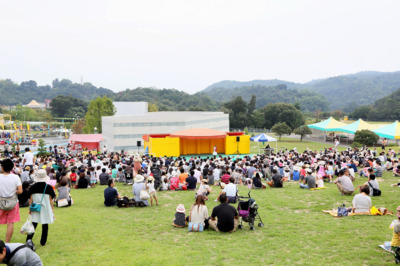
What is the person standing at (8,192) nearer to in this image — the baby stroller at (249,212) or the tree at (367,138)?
the baby stroller at (249,212)

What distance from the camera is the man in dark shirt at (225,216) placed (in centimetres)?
808

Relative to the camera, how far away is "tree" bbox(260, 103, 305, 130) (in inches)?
2667

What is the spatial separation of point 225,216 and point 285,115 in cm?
6308

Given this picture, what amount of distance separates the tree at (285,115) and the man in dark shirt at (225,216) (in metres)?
62.5

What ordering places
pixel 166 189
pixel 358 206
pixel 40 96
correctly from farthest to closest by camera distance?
pixel 40 96 → pixel 166 189 → pixel 358 206

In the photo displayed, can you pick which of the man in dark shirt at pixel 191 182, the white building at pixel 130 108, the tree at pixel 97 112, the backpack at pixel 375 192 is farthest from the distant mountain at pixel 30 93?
the backpack at pixel 375 192

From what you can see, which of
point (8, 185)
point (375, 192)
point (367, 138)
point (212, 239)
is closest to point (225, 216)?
point (212, 239)

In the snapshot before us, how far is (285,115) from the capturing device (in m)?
68.0

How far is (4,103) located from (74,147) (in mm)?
147475

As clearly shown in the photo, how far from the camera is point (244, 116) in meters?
75.1

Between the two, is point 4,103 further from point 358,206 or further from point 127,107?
point 358,206

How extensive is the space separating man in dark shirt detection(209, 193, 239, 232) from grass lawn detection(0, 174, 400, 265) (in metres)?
0.20

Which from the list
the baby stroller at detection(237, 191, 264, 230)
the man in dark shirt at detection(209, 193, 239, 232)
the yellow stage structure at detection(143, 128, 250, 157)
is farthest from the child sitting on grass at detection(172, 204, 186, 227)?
the yellow stage structure at detection(143, 128, 250, 157)

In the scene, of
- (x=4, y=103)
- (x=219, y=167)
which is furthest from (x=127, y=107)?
(x=4, y=103)
